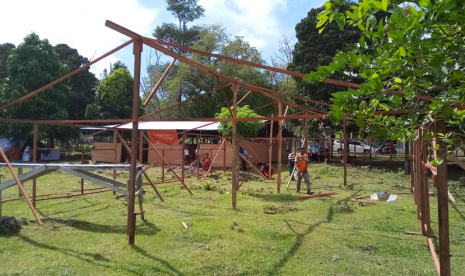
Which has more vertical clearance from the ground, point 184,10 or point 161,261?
point 184,10

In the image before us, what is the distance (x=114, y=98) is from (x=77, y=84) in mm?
5317

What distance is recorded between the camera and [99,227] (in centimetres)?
712

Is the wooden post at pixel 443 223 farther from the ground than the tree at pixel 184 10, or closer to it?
closer to it

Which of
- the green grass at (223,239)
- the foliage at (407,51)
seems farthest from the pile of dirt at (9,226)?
the foliage at (407,51)

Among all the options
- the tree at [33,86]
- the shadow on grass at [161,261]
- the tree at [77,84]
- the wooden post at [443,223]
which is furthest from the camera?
the tree at [77,84]

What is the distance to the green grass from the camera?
507 cm

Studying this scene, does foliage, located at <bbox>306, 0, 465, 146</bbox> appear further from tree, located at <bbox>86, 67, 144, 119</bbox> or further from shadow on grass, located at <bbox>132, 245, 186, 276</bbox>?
tree, located at <bbox>86, 67, 144, 119</bbox>

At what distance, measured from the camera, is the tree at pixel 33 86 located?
81.7ft

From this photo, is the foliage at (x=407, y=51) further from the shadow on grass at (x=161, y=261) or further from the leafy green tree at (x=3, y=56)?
the leafy green tree at (x=3, y=56)

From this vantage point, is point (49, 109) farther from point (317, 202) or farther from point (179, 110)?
point (317, 202)

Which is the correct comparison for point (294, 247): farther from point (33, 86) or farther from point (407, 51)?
point (33, 86)

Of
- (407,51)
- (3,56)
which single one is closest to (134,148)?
(407,51)

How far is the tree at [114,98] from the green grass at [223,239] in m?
20.3

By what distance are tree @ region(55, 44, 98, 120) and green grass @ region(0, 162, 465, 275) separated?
75.5 ft
